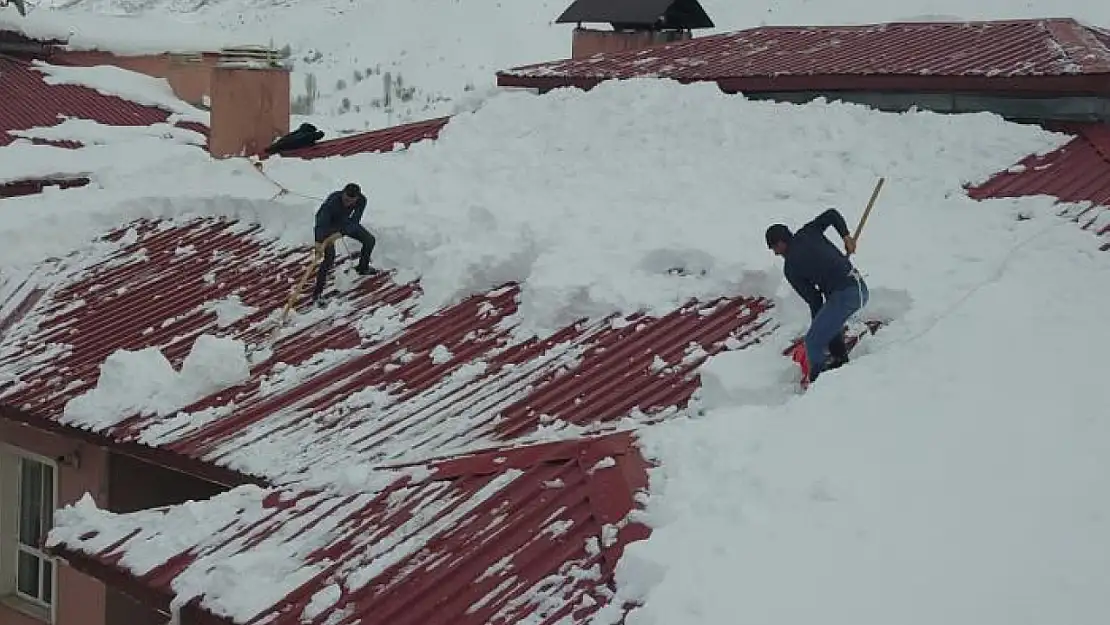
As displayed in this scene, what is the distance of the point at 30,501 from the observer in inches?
425

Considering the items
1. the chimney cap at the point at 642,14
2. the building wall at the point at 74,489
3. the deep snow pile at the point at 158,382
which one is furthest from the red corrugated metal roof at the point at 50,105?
the deep snow pile at the point at 158,382

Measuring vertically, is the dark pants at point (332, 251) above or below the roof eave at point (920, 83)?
below

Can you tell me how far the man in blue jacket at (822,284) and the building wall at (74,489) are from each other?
5150mm

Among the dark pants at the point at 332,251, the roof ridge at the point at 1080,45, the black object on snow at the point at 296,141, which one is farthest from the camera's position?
the black object on snow at the point at 296,141

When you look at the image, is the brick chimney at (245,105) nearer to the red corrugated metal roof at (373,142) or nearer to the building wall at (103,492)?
the red corrugated metal roof at (373,142)

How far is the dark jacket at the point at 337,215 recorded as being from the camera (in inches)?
402

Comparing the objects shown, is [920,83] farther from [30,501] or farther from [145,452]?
[30,501]

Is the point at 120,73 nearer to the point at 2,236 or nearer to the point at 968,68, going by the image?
the point at 2,236

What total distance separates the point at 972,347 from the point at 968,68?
4.51m

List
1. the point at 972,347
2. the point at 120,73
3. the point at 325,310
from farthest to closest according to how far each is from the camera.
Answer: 1. the point at 120,73
2. the point at 325,310
3. the point at 972,347

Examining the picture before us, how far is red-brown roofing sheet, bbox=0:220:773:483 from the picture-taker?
7.51 m

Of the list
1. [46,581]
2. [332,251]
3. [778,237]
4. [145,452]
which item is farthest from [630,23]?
[145,452]

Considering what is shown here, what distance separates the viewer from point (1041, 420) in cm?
661

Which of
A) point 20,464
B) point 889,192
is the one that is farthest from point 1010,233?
point 20,464
